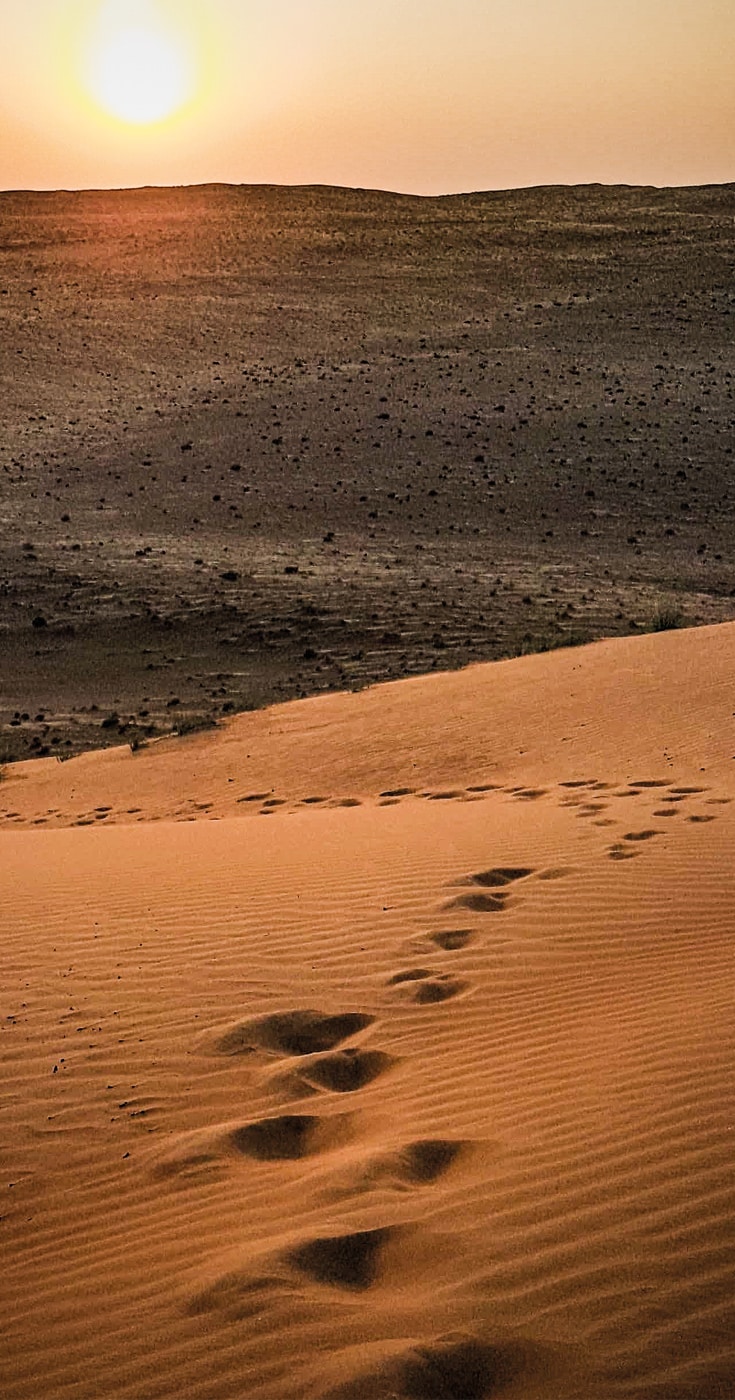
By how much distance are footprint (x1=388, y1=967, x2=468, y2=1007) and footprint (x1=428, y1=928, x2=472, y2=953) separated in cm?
36

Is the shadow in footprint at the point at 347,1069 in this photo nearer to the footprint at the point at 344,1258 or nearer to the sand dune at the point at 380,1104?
the sand dune at the point at 380,1104

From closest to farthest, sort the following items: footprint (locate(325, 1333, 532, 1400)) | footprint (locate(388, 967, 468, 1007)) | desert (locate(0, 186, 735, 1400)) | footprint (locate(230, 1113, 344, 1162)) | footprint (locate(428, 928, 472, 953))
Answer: footprint (locate(325, 1333, 532, 1400)) → desert (locate(0, 186, 735, 1400)) → footprint (locate(230, 1113, 344, 1162)) → footprint (locate(388, 967, 468, 1007)) → footprint (locate(428, 928, 472, 953))

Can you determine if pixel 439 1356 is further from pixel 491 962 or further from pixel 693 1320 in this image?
pixel 491 962

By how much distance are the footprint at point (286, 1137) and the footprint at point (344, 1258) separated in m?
0.77

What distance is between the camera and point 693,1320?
3.56 m

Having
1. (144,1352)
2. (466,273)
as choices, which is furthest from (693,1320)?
(466,273)

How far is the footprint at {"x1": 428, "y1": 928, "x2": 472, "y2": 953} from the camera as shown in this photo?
703 cm

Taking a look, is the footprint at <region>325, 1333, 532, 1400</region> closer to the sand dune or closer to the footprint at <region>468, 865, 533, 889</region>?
the sand dune

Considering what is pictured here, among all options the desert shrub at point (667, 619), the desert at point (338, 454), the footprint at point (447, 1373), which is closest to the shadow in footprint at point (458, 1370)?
the footprint at point (447, 1373)

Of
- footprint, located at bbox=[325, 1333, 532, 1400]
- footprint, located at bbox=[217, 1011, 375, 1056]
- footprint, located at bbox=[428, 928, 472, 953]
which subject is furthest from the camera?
footprint, located at bbox=[428, 928, 472, 953]

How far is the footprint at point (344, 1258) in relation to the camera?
394 centimetres

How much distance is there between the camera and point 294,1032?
6.06 meters

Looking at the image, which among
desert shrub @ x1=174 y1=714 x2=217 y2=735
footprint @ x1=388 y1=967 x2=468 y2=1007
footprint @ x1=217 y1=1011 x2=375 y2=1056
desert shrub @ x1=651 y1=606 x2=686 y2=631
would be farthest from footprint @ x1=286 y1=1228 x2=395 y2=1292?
desert shrub @ x1=651 y1=606 x2=686 y2=631

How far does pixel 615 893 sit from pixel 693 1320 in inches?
163
